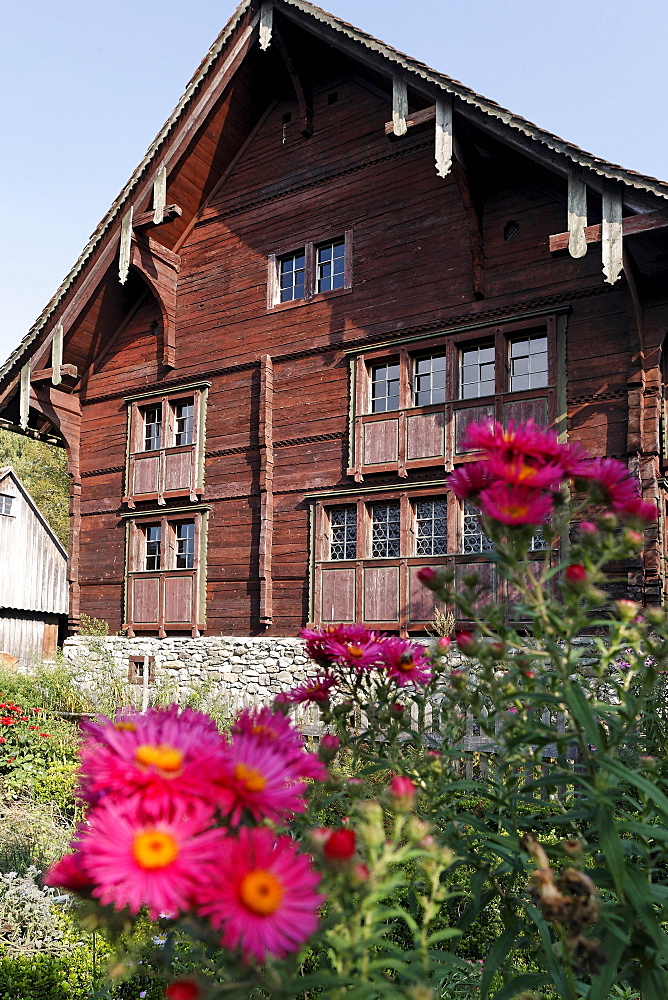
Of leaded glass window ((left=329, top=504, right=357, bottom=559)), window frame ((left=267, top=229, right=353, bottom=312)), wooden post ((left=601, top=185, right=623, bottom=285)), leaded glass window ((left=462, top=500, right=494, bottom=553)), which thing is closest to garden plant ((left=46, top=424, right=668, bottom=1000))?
wooden post ((left=601, top=185, right=623, bottom=285))

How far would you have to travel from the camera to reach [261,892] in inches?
33.9

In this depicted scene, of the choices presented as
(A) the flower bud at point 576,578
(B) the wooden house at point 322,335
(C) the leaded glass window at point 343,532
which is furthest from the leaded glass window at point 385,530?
(A) the flower bud at point 576,578

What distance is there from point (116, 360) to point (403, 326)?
601 centimetres

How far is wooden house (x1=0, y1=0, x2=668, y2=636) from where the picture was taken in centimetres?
909

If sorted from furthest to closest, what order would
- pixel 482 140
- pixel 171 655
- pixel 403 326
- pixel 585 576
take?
pixel 171 655 < pixel 403 326 < pixel 482 140 < pixel 585 576

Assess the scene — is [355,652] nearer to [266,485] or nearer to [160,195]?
[266,485]

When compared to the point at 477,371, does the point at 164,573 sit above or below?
below

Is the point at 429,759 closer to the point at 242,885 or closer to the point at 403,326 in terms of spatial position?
the point at 242,885

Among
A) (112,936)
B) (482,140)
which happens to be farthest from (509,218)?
(112,936)

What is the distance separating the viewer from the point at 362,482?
10.7m

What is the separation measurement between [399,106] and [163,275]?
5304mm

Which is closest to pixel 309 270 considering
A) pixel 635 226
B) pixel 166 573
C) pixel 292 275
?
pixel 292 275

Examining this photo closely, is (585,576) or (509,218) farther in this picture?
(509,218)

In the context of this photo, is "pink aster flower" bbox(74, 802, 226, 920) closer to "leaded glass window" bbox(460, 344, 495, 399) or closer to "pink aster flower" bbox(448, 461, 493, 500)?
"pink aster flower" bbox(448, 461, 493, 500)
